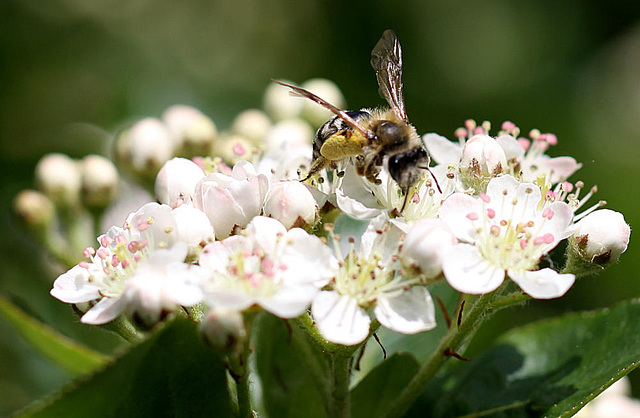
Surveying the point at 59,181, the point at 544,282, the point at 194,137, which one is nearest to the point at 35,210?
the point at 59,181

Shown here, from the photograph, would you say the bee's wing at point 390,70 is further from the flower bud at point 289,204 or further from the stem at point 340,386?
the stem at point 340,386

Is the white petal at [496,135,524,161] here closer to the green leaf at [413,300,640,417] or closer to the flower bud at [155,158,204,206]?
the green leaf at [413,300,640,417]

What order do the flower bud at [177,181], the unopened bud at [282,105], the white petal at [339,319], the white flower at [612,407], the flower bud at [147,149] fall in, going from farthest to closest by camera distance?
the unopened bud at [282,105] < the flower bud at [147,149] < the white flower at [612,407] < the flower bud at [177,181] < the white petal at [339,319]

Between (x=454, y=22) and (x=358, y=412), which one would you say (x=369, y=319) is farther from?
(x=454, y=22)

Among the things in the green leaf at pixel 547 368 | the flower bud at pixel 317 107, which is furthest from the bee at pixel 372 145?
the flower bud at pixel 317 107

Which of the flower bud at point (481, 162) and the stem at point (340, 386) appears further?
the flower bud at point (481, 162)

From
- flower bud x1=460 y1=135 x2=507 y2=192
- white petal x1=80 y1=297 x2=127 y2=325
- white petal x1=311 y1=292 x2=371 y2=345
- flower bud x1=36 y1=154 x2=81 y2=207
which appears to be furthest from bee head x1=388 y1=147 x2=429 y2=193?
flower bud x1=36 y1=154 x2=81 y2=207

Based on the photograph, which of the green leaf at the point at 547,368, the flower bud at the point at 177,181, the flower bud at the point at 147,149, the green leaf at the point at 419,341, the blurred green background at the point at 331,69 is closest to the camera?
the green leaf at the point at 547,368
